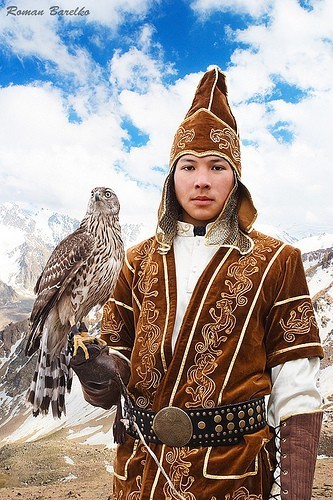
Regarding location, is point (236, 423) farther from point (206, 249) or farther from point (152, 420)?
point (206, 249)

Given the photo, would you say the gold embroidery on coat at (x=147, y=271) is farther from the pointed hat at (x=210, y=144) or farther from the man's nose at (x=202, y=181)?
the man's nose at (x=202, y=181)

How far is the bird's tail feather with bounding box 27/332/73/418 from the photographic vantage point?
2496 millimetres

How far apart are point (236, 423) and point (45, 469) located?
15.8 metres

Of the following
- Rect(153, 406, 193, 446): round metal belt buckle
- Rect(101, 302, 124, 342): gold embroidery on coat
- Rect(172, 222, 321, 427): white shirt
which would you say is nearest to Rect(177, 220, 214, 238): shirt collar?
Rect(172, 222, 321, 427): white shirt

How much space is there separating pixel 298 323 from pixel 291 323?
1.2 inches

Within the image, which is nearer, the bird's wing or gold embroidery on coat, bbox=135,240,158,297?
gold embroidery on coat, bbox=135,240,158,297

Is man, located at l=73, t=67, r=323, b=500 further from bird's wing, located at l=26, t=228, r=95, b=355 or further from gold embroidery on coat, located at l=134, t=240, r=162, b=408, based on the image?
bird's wing, located at l=26, t=228, r=95, b=355

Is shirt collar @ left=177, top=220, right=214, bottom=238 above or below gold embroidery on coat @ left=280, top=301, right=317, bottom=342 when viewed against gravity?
above

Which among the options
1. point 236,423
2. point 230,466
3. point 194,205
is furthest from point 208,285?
point 230,466

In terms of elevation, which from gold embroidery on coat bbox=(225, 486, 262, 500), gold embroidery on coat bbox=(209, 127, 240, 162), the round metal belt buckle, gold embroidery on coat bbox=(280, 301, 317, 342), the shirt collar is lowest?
gold embroidery on coat bbox=(225, 486, 262, 500)

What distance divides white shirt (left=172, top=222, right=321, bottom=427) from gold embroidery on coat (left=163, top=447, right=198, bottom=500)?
0.43 meters

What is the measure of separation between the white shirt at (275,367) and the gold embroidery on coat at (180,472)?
0.43 metres

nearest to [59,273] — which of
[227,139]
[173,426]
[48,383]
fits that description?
[48,383]

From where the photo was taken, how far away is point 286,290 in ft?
7.11
